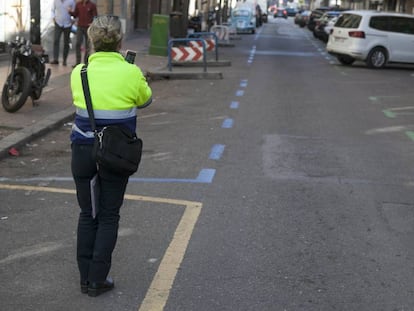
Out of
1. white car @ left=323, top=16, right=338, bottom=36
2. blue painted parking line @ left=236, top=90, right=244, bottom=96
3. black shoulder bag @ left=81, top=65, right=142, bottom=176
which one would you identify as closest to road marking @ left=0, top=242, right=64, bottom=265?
black shoulder bag @ left=81, top=65, right=142, bottom=176

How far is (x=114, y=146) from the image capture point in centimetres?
388

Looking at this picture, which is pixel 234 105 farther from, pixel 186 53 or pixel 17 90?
pixel 186 53

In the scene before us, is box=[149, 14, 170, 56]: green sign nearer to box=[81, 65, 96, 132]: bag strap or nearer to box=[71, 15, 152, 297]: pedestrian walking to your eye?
box=[71, 15, 152, 297]: pedestrian walking

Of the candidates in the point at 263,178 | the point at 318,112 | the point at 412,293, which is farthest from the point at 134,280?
the point at 318,112

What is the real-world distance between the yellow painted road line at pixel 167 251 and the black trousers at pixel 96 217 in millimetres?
361

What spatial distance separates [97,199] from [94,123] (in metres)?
0.47

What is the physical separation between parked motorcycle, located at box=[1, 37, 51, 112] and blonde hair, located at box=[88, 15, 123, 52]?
6.14m

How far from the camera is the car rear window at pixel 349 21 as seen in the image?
70.2ft

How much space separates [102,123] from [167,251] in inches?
56.1

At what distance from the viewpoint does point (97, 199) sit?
4047 millimetres

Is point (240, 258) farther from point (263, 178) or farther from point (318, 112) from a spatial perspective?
point (318, 112)

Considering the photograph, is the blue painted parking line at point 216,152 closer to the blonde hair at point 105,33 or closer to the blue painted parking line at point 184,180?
the blue painted parking line at point 184,180

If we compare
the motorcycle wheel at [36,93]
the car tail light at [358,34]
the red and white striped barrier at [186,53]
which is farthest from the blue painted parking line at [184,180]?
the car tail light at [358,34]

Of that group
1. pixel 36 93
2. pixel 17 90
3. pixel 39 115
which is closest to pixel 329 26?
pixel 36 93
